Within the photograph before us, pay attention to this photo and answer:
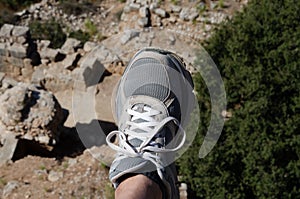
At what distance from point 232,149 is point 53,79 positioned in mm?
3832

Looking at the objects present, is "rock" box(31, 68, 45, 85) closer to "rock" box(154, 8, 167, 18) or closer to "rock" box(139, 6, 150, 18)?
"rock" box(139, 6, 150, 18)

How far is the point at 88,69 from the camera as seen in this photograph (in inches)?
341

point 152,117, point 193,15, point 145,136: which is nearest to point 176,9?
point 193,15

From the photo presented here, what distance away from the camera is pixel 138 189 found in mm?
1930

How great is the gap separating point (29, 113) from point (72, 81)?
227 centimetres

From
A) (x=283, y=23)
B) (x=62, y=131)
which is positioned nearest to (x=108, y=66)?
(x=62, y=131)

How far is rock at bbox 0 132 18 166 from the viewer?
6.28 m

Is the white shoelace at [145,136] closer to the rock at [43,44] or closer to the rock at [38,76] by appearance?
the rock at [38,76]

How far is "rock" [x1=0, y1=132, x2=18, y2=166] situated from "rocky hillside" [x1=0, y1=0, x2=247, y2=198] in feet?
0.03

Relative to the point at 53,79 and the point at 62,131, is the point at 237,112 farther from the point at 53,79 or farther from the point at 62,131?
the point at 53,79

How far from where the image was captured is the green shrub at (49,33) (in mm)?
10195

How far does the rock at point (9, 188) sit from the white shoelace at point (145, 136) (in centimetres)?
358

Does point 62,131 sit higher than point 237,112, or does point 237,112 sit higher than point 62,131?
point 237,112

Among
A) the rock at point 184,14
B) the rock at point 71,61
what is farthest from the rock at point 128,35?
the rock at point 184,14
